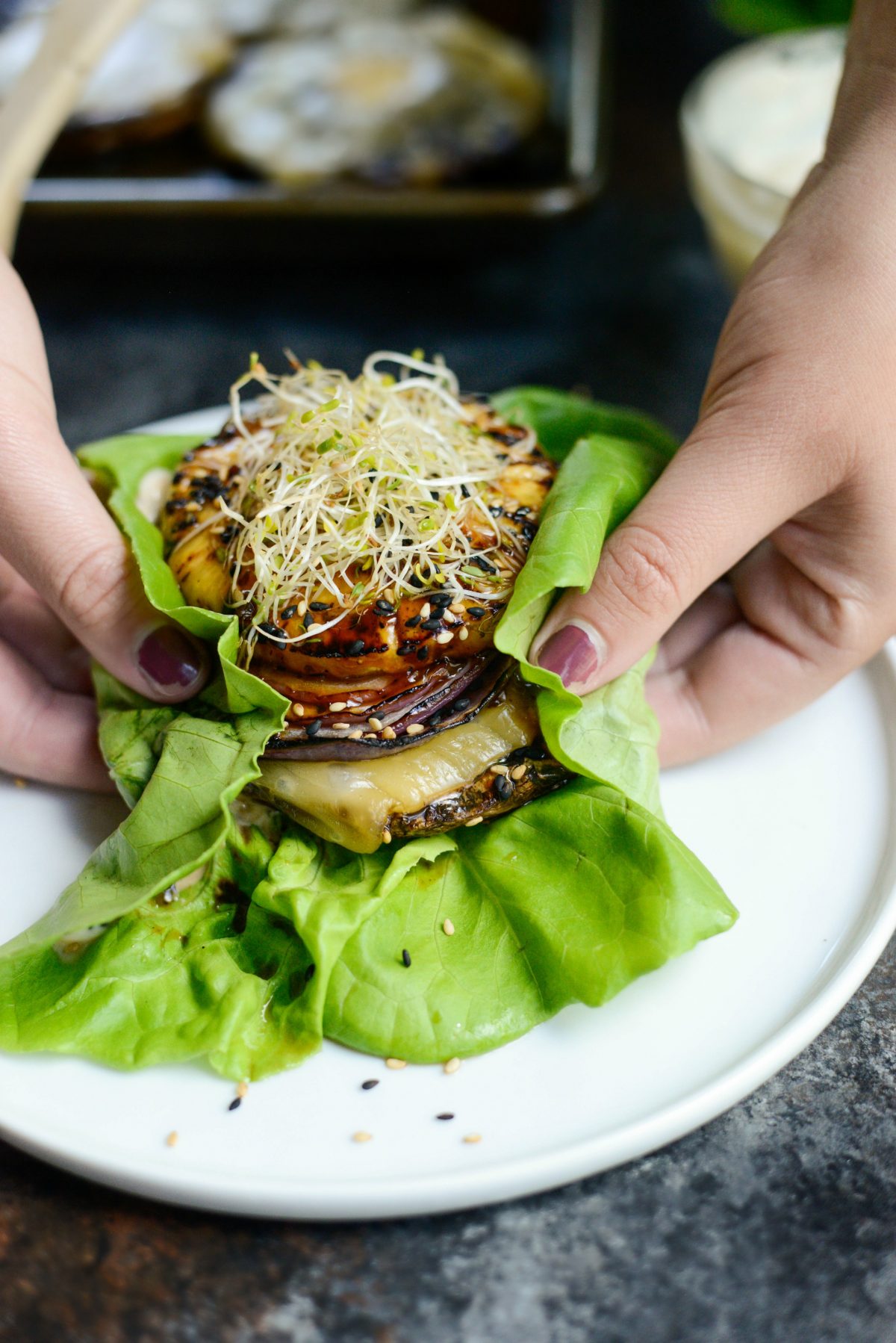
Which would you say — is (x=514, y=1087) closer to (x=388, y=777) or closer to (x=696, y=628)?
(x=388, y=777)

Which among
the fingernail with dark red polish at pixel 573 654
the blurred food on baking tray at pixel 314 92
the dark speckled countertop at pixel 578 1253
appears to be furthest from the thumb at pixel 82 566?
the blurred food on baking tray at pixel 314 92

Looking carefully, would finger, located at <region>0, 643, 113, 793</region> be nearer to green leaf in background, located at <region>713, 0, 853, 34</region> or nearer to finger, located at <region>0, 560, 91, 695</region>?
finger, located at <region>0, 560, 91, 695</region>

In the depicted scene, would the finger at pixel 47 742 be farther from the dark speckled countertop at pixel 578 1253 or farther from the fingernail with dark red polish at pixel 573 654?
the fingernail with dark red polish at pixel 573 654

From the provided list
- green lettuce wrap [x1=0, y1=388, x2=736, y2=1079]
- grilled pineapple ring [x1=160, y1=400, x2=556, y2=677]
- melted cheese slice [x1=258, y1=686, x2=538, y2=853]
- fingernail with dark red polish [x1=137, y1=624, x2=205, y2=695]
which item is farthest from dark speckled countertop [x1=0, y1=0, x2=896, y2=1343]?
grilled pineapple ring [x1=160, y1=400, x2=556, y2=677]

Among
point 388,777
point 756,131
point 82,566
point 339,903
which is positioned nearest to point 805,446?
point 388,777

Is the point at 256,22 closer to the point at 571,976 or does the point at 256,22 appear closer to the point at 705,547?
the point at 705,547
